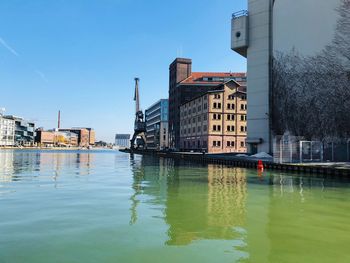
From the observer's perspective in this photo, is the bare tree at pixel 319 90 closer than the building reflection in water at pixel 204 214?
No

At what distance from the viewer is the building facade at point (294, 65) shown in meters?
63.2

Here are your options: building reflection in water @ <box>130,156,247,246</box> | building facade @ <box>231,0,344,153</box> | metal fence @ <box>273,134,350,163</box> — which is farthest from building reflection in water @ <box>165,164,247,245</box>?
building facade @ <box>231,0,344,153</box>

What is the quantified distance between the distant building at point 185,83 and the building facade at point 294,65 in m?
61.7

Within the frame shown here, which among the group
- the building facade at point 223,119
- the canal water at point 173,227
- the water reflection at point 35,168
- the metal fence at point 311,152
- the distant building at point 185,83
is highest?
the distant building at point 185,83

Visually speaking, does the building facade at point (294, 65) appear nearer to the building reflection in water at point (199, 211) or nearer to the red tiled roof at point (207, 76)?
the building reflection in water at point (199, 211)

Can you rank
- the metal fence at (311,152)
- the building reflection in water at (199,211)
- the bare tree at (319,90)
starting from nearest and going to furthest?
1. the building reflection in water at (199,211)
2. the metal fence at (311,152)
3. the bare tree at (319,90)

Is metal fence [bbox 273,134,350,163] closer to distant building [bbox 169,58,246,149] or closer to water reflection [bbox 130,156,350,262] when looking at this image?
water reflection [bbox 130,156,350,262]

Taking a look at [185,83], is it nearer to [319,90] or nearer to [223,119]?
[223,119]

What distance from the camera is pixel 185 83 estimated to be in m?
158

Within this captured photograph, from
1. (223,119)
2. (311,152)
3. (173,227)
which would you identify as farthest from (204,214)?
(223,119)

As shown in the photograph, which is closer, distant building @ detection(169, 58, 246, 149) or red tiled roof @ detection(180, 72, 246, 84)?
distant building @ detection(169, 58, 246, 149)

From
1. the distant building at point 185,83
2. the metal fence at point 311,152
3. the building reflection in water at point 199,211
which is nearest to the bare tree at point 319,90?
the metal fence at point 311,152

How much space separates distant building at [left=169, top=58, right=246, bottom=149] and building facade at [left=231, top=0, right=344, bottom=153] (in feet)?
202

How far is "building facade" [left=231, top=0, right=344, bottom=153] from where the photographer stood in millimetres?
63219
